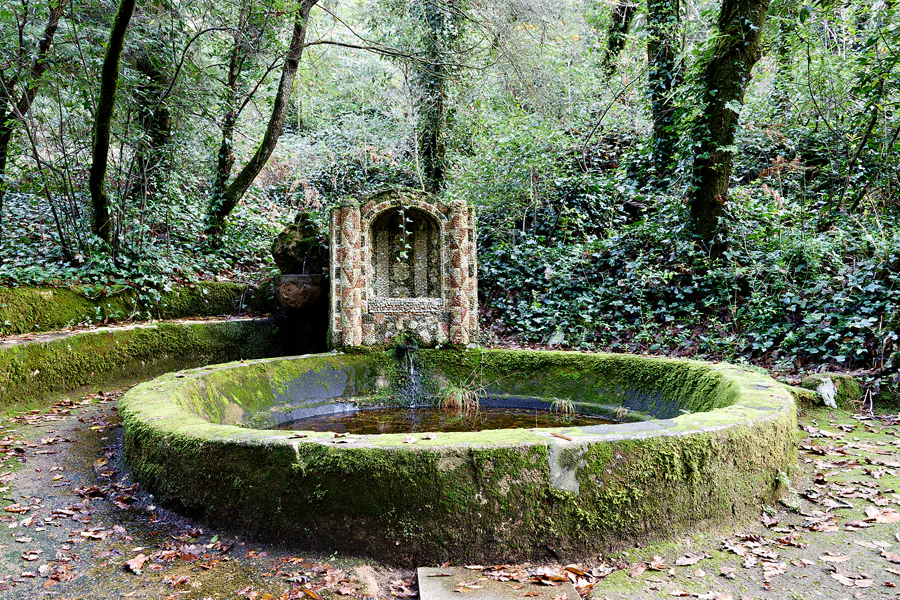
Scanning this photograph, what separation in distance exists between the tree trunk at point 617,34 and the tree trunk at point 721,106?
5.16m

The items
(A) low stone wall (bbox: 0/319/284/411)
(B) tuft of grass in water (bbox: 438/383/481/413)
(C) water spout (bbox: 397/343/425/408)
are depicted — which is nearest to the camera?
(A) low stone wall (bbox: 0/319/284/411)

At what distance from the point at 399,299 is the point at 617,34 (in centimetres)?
1012

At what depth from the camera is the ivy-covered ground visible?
2605mm

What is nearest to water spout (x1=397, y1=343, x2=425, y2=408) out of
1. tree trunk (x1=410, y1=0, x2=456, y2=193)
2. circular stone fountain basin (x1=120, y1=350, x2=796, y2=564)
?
circular stone fountain basin (x1=120, y1=350, x2=796, y2=564)

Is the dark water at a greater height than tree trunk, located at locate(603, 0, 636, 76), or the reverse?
tree trunk, located at locate(603, 0, 636, 76)

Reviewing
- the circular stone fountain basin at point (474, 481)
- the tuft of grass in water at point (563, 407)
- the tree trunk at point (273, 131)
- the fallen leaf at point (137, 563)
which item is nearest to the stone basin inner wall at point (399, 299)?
the tuft of grass in water at point (563, 407)

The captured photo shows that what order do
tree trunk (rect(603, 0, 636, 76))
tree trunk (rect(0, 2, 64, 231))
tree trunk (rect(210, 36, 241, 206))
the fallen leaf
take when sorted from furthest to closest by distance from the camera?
1. tree trunk (rect(603, 0, 636, 76))
2. tree trunk (rect(210, 36, 241, 206))
3. tree trunk (rect(0, 2, 64, 231))
4. the fallen leaf

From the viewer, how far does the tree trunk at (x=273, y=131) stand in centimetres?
902

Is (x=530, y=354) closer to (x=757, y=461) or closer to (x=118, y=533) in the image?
(x=757, y=461)

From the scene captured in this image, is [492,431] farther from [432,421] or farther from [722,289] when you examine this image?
[722,289]

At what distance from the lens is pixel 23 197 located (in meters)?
9.98

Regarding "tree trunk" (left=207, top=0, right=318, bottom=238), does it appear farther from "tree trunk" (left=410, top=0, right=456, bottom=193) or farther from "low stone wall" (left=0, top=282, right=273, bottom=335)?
"tree trunk" (left=410, top=0, right=456, bottom=193)

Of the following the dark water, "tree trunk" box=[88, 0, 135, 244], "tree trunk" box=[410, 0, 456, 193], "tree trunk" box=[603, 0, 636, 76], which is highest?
"tree trunk" box=[603, 0, 636, 76]

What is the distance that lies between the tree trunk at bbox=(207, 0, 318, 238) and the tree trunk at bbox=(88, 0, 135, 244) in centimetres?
249
